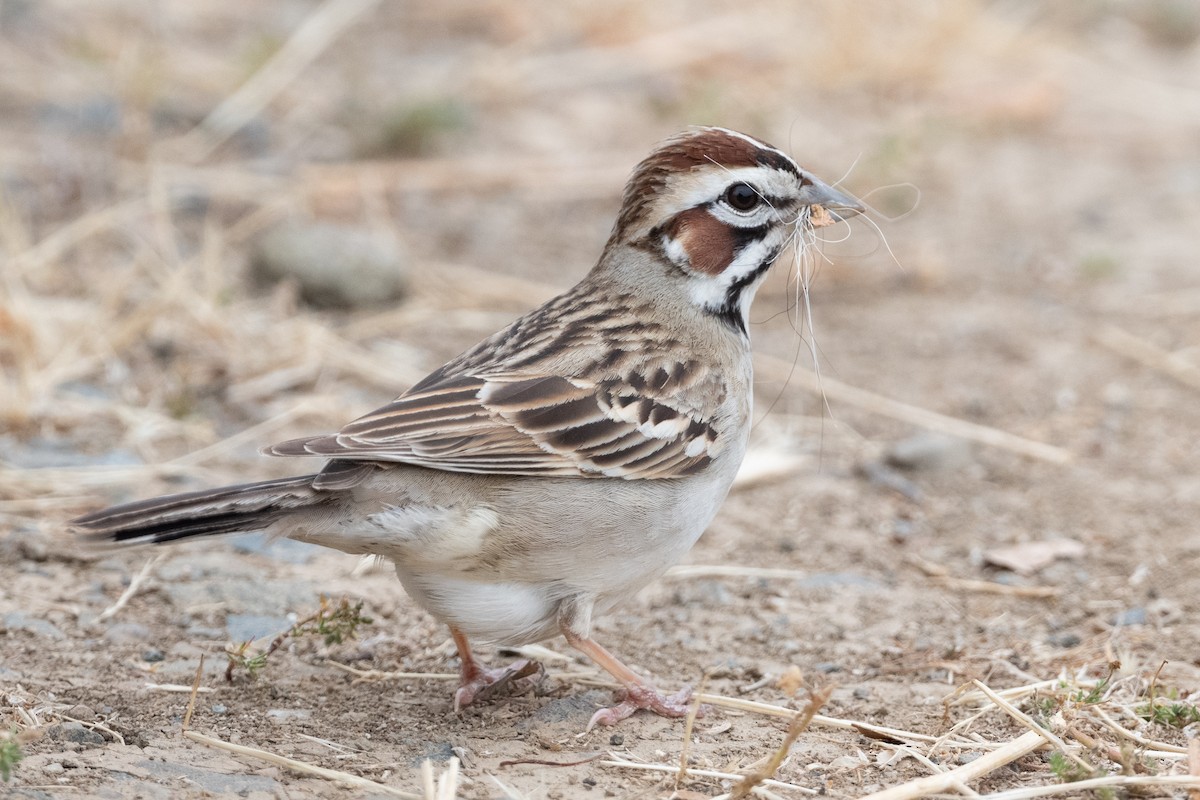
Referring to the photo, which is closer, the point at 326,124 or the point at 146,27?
the point at 326,124

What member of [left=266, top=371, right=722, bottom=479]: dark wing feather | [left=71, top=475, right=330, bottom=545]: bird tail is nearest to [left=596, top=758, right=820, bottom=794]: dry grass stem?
[left=266, top=371, right=722, bottom=479]: dark wing feather

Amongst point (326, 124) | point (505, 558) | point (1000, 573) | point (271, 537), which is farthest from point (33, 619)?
point (326, 124)

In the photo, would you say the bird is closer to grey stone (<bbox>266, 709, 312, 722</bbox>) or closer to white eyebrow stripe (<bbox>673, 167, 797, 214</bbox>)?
white eyebrow stripe (<bbox>673, 167, 797, 214</bbox>)

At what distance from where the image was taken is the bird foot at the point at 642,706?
4305 mm

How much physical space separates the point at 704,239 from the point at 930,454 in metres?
2.55

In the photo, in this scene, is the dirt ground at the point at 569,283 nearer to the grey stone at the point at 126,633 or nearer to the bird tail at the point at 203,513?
the grey stone at the point at 126,633

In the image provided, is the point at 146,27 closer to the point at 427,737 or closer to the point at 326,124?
the point at 326,124

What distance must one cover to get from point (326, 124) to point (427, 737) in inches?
263

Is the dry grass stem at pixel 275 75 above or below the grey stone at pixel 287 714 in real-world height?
above

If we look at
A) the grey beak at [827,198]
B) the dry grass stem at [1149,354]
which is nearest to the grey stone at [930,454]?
the dry grass stem at [1149,354]

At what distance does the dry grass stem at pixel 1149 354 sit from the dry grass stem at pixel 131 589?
5169 mm

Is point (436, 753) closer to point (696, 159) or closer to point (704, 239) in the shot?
point (704, 239)

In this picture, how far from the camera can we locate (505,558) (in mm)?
4059

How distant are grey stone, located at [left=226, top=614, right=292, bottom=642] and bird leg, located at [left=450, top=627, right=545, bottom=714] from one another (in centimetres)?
72
